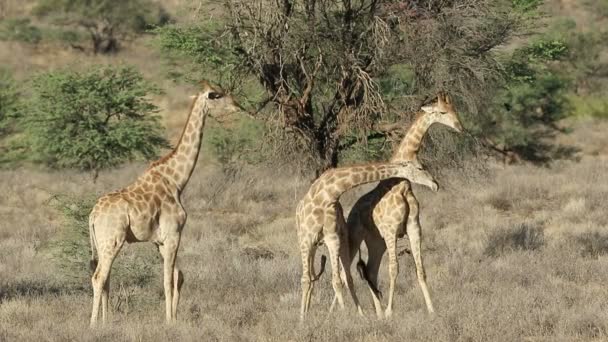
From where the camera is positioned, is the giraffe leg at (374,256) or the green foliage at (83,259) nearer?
the giraffe leg at (374,256)

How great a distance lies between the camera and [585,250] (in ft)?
48.6

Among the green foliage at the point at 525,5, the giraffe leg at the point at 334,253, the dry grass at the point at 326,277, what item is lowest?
the dry grass at the point at 326,277

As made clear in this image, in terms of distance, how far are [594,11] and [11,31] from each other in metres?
33.4

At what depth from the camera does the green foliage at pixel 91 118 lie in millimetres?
24438

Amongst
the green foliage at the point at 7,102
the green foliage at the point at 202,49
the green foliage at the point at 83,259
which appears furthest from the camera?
the green foliage at the point at 7,102

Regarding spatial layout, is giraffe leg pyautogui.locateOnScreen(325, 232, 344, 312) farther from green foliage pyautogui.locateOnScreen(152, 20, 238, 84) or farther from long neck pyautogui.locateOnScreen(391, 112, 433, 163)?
green foliage pyautogui.locateOnScreen(152, 20, 238, 84)

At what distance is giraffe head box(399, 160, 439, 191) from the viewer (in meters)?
9.75

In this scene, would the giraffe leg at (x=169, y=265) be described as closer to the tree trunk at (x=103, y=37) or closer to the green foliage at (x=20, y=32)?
the green foliage at (x=20, y=32)

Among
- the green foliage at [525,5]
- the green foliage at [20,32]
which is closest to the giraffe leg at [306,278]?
the green foliage at [525,5]

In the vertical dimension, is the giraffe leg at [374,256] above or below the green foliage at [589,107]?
below

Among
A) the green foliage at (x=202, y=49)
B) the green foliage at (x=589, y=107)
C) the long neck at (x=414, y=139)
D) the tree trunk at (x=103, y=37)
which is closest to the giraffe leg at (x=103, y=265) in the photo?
the long neck at (x=414, y=139)

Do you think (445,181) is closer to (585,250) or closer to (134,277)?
(585,250)

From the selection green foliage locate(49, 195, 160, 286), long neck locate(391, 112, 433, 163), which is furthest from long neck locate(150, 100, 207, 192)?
green foliage locate(49, 195, 160, 286)

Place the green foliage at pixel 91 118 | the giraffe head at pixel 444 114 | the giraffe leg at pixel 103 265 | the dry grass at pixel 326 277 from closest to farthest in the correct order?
the dry grass at pixel 326 277, the giraffe leg at pixel 103 265, the giraffe head at pixel 444 114, the green foliage at pixel 91 118
